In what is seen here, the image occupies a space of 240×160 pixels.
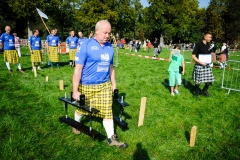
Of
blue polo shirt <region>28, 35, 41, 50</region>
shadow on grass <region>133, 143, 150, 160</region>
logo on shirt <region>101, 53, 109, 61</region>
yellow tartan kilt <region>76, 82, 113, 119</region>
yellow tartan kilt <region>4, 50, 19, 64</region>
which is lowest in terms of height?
shadow on grass <region>133, 143, 150, 160</region>

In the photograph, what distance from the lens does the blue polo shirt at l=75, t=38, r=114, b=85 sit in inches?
128

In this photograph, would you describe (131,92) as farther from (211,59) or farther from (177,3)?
(177,3)

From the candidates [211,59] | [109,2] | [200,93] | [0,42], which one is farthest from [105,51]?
[109,2]

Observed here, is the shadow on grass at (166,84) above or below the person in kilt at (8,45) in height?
below

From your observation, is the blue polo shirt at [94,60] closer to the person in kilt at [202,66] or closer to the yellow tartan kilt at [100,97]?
the yellow tartan kilt at [100,97]

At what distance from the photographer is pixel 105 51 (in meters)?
3.42

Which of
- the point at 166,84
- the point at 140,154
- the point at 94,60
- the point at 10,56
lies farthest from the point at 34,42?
the point at 140,154

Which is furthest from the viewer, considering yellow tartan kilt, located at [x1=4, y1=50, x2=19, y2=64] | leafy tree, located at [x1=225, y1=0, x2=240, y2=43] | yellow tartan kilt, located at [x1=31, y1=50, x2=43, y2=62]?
leafy tree, located at [x1=225, y1=0, x2=240, y2=43]

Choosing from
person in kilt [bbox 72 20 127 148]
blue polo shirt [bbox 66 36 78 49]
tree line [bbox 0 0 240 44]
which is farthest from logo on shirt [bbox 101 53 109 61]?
tree line [bbox 0 0 240 44]

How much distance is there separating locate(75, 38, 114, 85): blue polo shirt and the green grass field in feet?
4.47

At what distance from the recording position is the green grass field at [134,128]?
3.56m

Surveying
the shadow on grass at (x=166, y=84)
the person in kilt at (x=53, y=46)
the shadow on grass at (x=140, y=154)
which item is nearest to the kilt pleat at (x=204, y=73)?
the shadow on grass at (x=166, y=84)

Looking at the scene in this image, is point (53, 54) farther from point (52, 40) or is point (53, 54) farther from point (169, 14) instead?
point (169, 14)

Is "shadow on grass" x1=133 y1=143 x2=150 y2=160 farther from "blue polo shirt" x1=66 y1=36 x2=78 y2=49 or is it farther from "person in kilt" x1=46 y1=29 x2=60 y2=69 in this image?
"blue polo shirt" x1=66 y1=36 x2=78 y2=49
